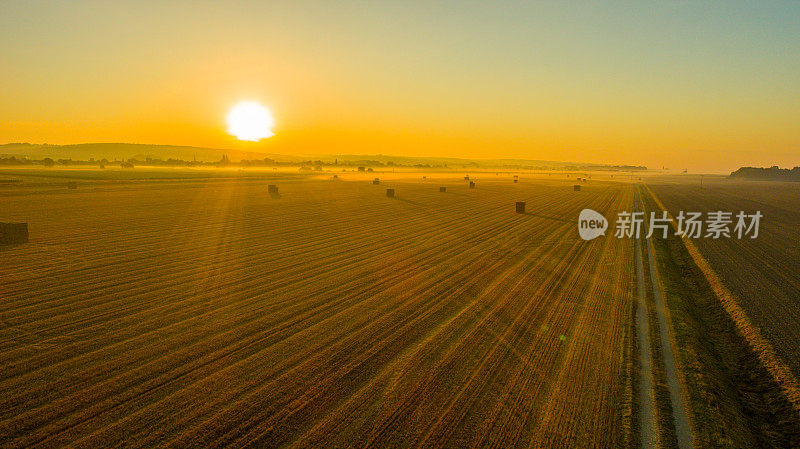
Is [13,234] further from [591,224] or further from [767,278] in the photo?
[591,224]

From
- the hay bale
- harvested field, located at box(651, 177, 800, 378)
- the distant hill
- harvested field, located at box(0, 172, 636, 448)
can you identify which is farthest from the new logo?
the distant hill

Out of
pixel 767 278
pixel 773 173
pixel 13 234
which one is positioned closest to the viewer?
pixel 767 278

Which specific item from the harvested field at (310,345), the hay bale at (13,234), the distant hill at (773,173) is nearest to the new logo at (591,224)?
the harvested field at (310,345)

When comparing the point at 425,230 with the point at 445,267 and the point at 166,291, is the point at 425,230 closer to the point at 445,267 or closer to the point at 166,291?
the point at 445,267

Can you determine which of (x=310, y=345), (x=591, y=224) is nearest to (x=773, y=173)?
(x=591, y=224)

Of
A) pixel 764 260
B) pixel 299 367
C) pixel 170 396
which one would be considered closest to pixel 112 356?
pixel 170 396

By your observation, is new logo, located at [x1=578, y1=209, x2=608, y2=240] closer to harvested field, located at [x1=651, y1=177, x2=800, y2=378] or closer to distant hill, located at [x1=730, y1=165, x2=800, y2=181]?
harvested field, located at [x1=651, y1=177, x2=800, y2=378]
